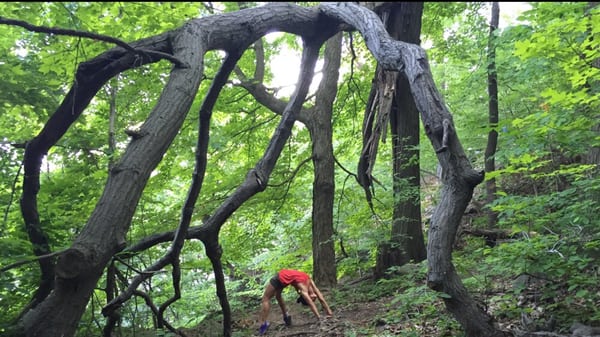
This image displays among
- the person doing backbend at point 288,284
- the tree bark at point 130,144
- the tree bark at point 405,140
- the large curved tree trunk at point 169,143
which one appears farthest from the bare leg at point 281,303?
the tree bark at point 130,144

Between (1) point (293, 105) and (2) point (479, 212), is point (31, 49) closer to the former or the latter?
(1) point (293, 105)

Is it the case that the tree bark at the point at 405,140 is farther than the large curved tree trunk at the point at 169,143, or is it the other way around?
the tree bark at the point at 405,140

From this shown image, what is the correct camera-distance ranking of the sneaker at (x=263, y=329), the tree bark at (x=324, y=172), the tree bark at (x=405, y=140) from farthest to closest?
1. the tree bark at (x=324, y=172)
2. the tree bark at (x=405, y=140)
3. the sneaker at (x=263, y=329)

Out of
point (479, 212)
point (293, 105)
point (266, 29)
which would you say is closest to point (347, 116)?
point (479, 212)

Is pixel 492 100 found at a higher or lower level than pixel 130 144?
higher

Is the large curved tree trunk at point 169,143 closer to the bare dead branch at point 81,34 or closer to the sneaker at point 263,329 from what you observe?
the bare dead branch at point 81,34

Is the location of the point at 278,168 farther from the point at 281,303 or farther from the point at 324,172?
the point at 281,303

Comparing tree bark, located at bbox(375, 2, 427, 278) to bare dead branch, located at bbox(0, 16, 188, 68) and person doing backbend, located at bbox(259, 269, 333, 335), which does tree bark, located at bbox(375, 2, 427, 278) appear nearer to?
person doing backbend, located at bbox(259, 269, 333, 335)

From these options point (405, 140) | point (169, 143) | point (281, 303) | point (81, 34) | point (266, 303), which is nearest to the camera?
point (81, 34)

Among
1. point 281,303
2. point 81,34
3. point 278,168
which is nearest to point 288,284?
point 281,303

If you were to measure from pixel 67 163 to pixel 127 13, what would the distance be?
2607 millimetres

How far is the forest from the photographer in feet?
11.2

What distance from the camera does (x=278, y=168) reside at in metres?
9.88

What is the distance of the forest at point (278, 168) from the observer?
3.42 meters
